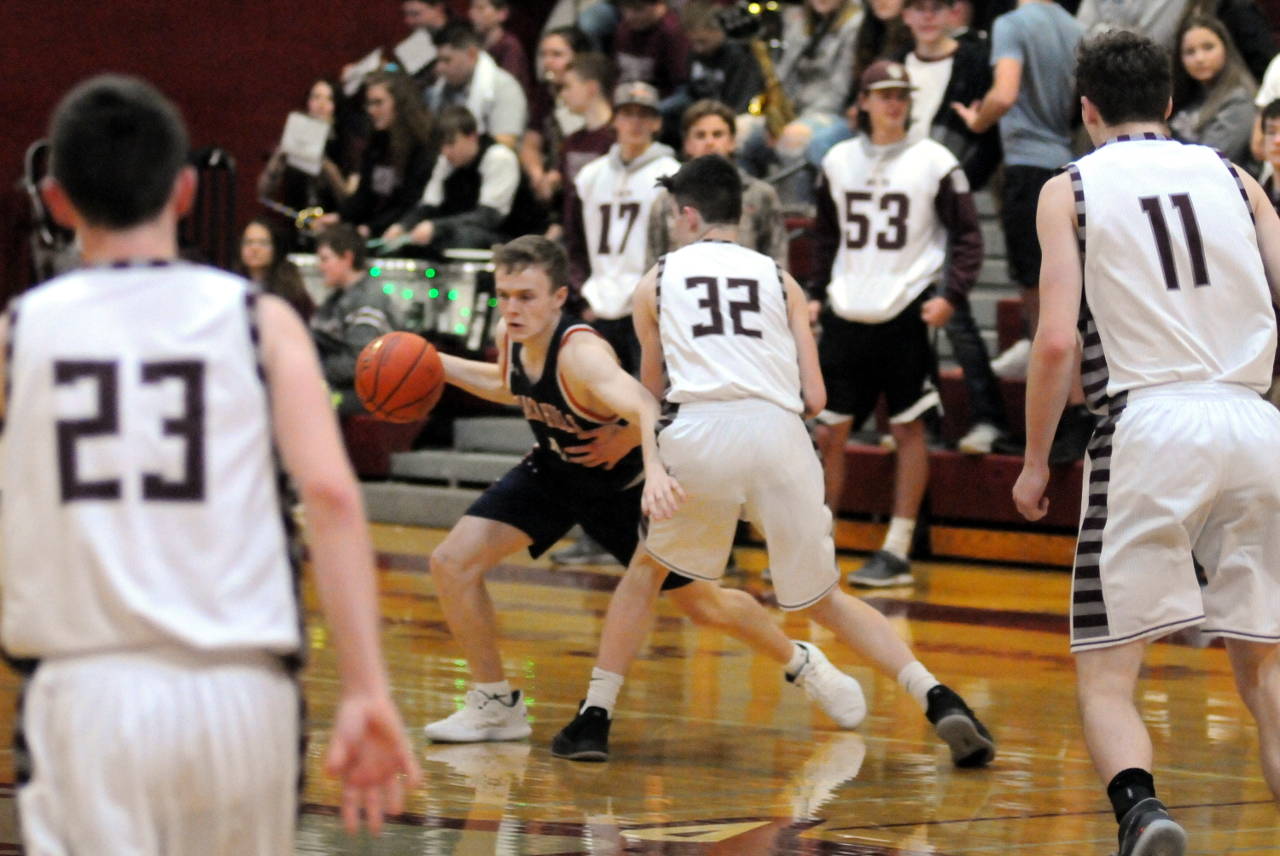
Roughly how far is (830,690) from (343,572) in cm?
367

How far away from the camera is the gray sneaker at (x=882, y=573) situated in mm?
8844

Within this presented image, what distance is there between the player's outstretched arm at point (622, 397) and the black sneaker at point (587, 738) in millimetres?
732

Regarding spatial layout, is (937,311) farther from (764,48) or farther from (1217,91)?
(764,48)

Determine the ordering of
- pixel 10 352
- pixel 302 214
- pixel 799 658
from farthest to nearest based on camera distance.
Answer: pixel 302 214, pixel 799 658, pixel 10 352

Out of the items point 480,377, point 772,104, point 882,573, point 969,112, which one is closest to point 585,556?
point 882,573

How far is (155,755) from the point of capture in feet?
8.03

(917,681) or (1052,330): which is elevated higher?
(1052,330)

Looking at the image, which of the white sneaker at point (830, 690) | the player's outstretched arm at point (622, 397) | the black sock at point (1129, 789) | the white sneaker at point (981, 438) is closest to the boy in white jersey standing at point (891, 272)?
the white sneaker at point (981, 438)

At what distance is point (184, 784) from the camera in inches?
97.2

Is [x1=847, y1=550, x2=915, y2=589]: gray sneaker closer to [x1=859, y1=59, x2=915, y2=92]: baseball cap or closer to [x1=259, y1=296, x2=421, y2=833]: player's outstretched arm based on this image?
[x1=859, y1=59, x2=915, y2=92]: baseball cap

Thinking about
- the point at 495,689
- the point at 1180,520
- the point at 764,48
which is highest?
the point at 764,48

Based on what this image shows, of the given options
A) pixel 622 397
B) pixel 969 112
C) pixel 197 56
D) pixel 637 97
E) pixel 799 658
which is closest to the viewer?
pixel 622 397

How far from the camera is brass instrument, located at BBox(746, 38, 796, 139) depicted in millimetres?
10938

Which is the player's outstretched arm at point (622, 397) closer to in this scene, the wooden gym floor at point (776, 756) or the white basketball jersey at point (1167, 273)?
the wooden gym floor at point (776, 756)
